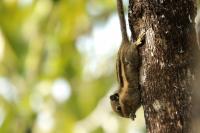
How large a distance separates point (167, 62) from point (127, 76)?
0.33 metres

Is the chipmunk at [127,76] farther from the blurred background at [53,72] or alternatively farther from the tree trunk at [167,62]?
the blurred background at [53,72]

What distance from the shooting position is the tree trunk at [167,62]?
2.00m

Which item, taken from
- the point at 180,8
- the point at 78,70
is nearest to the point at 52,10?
the point at 78,70

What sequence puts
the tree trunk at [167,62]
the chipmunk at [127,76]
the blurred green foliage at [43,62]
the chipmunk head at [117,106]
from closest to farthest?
the tree trunk at [167,62] < the chipmunk at [127,76] < the chipmunk head at [117,106] < the blurred green foliage at [43,62]

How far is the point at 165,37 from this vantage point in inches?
82.0

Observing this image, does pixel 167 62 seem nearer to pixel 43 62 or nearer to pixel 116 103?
pixel 116 103

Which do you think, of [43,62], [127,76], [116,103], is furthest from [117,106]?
[43,62]

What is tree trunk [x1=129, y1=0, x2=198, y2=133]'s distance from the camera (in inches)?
78.7

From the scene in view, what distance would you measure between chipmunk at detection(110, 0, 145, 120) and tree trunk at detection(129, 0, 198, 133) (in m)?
0.07

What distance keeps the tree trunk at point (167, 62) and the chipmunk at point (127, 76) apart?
0.07 metres

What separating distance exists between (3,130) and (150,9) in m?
2.50

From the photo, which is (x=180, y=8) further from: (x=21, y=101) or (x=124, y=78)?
(x=21, y=101)

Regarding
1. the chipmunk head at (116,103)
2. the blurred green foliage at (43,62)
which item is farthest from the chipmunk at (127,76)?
the blurred green foliage at (43,62)

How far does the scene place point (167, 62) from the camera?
6.74ft
